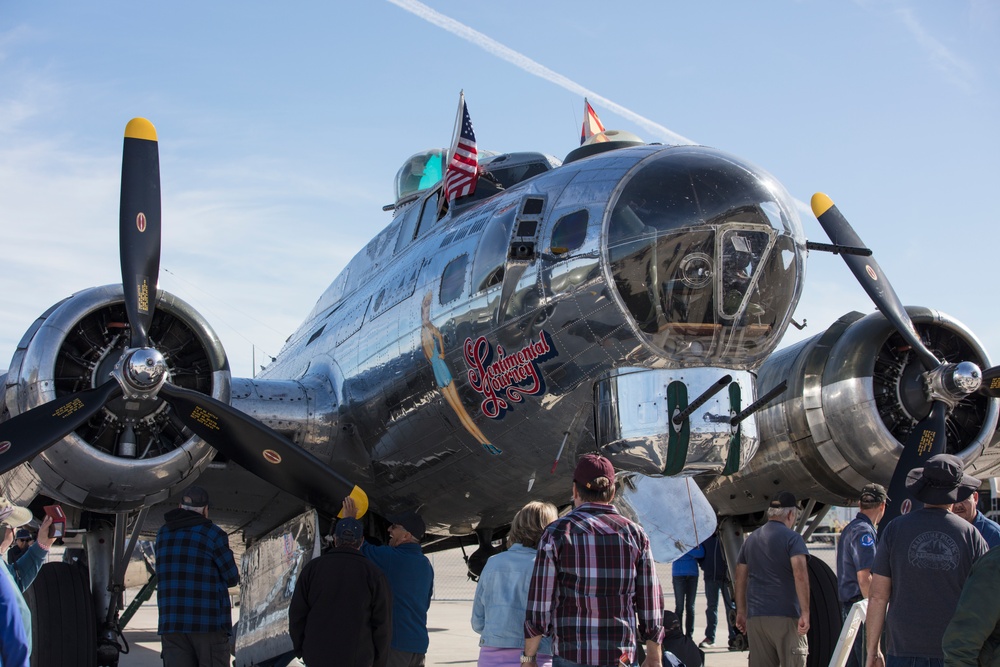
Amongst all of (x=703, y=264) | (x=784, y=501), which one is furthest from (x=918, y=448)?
(x=703, y=264)

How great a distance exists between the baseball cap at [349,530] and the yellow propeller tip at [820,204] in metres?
4.93

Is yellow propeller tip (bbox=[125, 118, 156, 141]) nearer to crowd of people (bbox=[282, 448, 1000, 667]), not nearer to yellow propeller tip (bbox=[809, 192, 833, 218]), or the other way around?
crowd of people (bbox=[282, 448, 1000, 667])

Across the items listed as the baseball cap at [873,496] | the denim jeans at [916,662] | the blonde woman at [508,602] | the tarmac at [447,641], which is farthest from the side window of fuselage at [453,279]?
the denim jeans at [916,662]

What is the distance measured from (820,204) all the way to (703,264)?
9.43ft

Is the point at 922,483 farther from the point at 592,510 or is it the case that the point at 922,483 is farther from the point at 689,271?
the point at 689,271

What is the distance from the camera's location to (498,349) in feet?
23.2

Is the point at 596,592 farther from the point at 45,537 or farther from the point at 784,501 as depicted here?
the point at 45,537

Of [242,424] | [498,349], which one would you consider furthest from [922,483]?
[242,424]

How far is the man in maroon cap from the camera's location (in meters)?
4.10

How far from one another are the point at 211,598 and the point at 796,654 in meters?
3.50

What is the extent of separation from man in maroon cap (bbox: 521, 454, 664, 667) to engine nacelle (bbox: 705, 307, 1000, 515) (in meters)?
4.37

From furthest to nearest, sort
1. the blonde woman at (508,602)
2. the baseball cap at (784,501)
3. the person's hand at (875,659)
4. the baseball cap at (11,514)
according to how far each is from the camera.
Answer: the baseball cap at (784,501) < the baseball cap at (11,514) < the blonde woman at (508,602) < the person's hand at (875,659)

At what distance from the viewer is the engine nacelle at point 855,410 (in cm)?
862

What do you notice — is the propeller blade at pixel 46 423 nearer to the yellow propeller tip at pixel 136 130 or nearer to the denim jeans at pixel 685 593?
the yellow propeller tip at pixel 136 130
